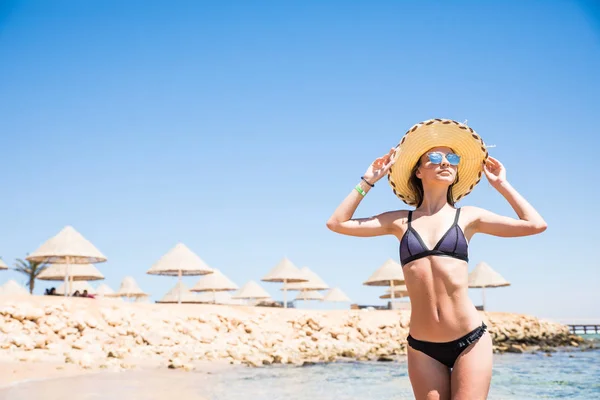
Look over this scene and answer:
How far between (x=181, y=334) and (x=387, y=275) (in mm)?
17855

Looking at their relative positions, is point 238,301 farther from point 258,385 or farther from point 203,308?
point 258,385

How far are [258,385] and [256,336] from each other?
8337 millimetres

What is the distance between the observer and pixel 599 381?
488 inches

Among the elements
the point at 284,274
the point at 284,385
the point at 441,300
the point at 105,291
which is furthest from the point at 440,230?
the point at 105,291

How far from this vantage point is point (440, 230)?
2.75 meters

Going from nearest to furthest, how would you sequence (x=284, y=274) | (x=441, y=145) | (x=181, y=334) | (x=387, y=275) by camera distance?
(x=441, y=145), (x=181, y=334), (x=284, y=274), (x=387, y=275)

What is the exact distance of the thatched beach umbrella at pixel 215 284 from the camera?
35125 millimetres

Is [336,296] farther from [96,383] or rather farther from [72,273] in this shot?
[96,383]

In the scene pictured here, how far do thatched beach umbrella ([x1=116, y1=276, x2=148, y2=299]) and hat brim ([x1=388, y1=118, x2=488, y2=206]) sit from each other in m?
39.5

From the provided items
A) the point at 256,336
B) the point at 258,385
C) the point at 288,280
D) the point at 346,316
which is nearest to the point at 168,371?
the point at 258,385

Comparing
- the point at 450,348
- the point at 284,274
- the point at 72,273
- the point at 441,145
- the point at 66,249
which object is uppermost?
the point at 66,249

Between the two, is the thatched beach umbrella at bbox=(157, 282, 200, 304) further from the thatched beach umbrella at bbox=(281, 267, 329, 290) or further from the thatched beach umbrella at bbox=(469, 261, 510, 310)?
the thatched beach umbrella at bbox=(469, 261, 510, 310)

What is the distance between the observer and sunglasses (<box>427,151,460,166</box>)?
2877mm

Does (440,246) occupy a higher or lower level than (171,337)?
higher
